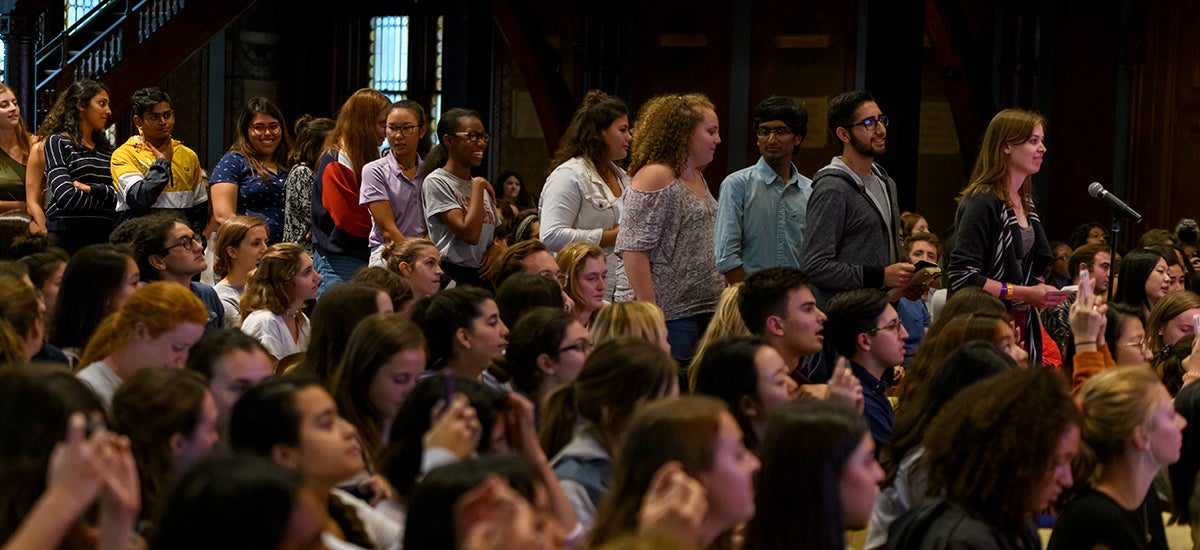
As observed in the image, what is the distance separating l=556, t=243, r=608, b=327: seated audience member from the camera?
17.1 feet

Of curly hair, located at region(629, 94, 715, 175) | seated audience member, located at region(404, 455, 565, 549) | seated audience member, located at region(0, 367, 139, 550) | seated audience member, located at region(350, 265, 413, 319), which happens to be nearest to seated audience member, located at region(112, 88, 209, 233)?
seated audience member, located at region(350, 265, 413, 319)

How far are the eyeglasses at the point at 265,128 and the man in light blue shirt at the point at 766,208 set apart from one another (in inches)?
86.5

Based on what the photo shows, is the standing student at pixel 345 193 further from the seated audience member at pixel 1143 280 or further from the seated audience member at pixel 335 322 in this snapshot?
the seated audience member at pixel 1143 280

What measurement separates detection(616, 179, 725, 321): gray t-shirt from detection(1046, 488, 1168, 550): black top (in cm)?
195

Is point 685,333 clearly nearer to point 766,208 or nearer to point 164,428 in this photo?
point 766,208

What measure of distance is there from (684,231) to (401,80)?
7.88 metres

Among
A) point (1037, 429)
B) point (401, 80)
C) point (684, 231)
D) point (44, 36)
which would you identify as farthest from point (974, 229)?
point (401, 80)

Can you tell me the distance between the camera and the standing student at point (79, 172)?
629 centimetres

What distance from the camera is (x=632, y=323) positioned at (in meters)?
4.30

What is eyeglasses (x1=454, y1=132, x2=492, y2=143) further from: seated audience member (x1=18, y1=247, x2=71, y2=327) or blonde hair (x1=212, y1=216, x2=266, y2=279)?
seated audience member (x1=18, y1=247, x2=71, y2=327)

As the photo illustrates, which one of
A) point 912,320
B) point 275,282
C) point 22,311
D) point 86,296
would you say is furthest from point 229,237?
point 912,320

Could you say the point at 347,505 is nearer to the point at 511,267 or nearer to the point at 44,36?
the point at 511,267

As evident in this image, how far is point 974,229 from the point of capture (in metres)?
4.91

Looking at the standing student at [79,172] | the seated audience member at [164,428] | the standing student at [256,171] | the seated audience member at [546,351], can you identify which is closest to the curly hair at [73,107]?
the standing student at [79,172]
